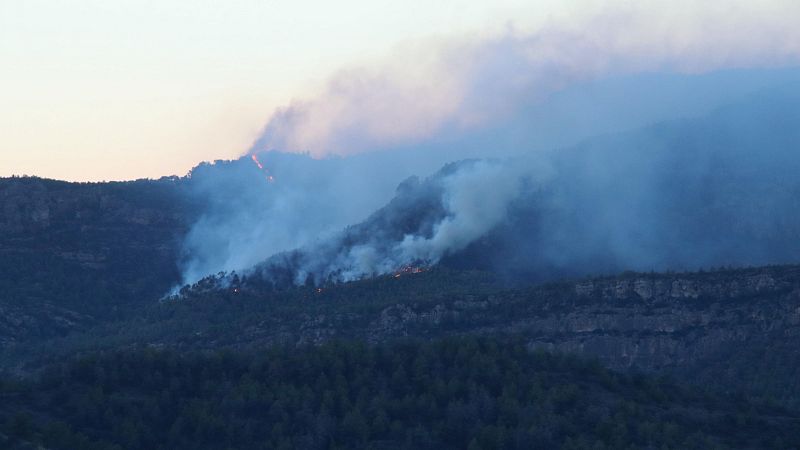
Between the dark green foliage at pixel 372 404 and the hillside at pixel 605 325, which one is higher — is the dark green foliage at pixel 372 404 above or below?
below

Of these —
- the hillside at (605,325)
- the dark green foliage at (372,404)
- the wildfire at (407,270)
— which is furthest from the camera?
the wildfire at (407,270)

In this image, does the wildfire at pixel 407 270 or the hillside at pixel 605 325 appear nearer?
the hillside at pixel 605 325

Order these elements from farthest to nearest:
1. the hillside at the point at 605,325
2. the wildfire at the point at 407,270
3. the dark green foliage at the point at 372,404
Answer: the wildfire at the point at 407,270 < the hillside at the point at 605,325 < the dark green foliage at the point at 372,404

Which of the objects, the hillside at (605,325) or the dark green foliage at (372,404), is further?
the hillside at (605,325)

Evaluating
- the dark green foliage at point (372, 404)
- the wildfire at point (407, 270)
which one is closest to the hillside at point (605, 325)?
the wildfire at point (407, 270)

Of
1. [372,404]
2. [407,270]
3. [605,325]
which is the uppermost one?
[407,270]

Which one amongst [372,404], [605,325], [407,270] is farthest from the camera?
[407,270]

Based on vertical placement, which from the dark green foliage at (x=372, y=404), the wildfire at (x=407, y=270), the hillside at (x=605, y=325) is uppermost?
the wildfire at (x=407, y=270)

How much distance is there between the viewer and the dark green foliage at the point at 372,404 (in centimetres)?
11331

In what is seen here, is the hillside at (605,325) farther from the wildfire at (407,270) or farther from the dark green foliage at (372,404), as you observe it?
the dark green foliage at (372,404)

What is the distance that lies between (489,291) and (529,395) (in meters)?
45.1

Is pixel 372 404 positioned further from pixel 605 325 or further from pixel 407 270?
pixel 407 270

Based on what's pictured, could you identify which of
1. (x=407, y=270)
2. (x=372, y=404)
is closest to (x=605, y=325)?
(x=407, y=270)

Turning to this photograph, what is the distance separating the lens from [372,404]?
391ft
